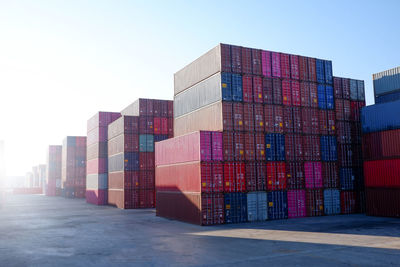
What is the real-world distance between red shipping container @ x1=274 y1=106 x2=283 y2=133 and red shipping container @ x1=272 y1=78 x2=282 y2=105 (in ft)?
1.79

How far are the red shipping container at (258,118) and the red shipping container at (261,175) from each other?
2.99 m

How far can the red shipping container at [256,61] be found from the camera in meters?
31.2

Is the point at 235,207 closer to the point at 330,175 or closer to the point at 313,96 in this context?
the point at 330,175

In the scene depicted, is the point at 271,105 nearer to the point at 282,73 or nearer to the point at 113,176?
the point at 282,73

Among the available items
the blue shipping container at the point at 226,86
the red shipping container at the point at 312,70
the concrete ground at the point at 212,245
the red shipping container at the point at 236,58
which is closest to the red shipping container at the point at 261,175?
the concrete ground at the point at 212,245

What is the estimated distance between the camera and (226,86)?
29.5 meters

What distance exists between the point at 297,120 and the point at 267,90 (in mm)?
4084

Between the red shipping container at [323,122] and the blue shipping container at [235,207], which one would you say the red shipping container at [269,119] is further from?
the blue shipping container at [235,207]

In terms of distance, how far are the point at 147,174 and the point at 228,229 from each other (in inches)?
980

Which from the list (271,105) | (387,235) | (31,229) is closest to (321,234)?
(387,235)

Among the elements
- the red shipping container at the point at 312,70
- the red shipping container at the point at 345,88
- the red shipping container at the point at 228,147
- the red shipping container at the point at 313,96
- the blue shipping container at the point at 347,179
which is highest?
the red shipping container at the point at 312,70

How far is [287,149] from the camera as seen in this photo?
31.5m

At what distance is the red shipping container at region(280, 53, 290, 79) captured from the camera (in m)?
32.5

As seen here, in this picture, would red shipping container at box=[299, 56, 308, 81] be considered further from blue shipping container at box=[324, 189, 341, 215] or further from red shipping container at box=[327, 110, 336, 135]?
blue shipping container at box=[324, 189, 341, 215]
